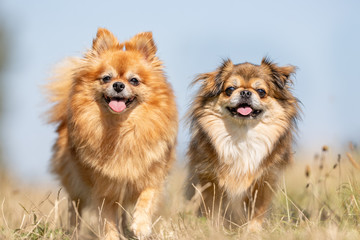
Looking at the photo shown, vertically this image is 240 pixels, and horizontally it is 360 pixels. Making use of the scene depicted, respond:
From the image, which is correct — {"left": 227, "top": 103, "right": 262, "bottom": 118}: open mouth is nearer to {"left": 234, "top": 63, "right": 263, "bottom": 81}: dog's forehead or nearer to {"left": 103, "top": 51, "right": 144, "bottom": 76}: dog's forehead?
{"left": 234, "top": 63, "right": 263, "bottom": 81}: dog's forehead

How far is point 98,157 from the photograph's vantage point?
4.27 meters

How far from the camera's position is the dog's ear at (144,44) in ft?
15.0

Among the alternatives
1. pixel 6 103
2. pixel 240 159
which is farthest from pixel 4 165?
pixel 6 103

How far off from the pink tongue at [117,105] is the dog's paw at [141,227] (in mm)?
955

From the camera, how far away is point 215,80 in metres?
4.78

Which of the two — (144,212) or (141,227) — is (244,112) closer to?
(144,212)

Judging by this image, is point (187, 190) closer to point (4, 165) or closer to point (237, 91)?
point (237, 91)

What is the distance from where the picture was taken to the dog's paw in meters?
3.93

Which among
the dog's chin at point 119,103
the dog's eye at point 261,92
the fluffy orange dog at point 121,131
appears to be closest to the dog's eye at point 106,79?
the fluffy orange dog at point 121,131

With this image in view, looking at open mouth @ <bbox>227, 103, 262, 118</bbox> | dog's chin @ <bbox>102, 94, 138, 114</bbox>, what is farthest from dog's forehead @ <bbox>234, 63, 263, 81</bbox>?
dog's chin @ <bbox>102, 94, 138, 114</bbox>

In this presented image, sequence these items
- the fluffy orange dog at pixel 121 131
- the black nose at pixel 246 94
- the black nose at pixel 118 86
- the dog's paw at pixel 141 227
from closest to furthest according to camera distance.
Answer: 1. the dog's paw at pixel 141 227
2. the black nose at pixel 118 86
3. the fluffy orange dog at pixel 121 131
4. the black nose at pixel 246 94

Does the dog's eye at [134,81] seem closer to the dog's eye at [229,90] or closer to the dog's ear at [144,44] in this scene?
the dog's ear at [144,44]

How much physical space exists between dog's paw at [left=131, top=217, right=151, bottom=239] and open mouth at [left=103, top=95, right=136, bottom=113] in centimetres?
95

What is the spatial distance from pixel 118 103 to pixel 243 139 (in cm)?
130
